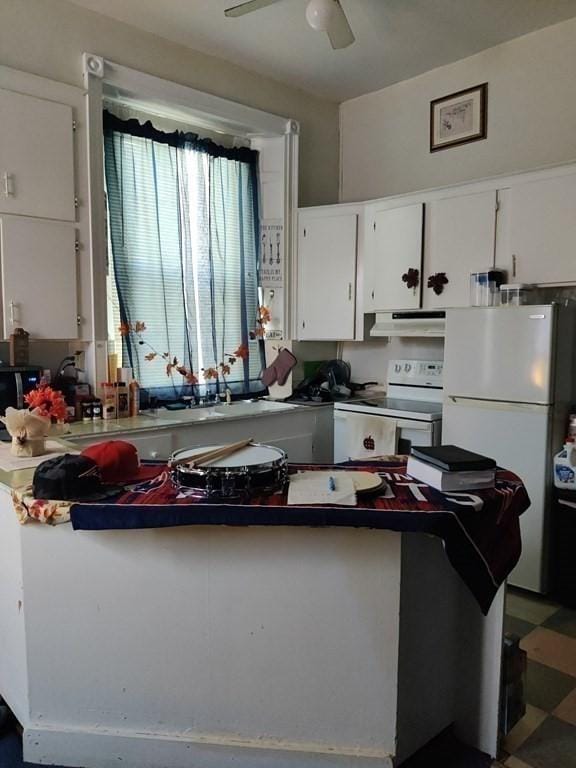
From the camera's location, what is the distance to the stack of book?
153cm

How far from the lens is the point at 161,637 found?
1587mm

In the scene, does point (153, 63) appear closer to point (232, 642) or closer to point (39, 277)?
point (39, 277)

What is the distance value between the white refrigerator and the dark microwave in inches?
87.1

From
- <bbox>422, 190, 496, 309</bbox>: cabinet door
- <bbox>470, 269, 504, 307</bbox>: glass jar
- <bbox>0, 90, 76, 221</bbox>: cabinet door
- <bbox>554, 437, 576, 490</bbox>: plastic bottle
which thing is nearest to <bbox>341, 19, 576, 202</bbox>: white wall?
<bbox>422, 190, 496, 309</bbox>: cabinet door

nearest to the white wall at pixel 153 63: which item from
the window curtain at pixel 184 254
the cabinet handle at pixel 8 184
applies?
the window curtain at pixel 184 254

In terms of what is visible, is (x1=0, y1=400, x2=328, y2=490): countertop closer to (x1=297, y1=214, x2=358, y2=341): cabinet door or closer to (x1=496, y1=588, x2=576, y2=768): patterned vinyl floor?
(x1=297, y1=214, x2=358, y2=341): cabinet door

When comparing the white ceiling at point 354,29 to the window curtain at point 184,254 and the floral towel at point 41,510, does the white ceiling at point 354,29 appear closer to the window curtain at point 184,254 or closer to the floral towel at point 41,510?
the window curtain at point 184,254

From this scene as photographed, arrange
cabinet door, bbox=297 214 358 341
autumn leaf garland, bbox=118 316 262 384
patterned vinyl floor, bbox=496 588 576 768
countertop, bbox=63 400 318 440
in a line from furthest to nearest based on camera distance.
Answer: cabinet door, bbox=297 214 358 341, autumn leaf garland, bbox=118 316 262 384, countertop, bbox=63 400 318 440, patterned vinyl floor, bbox=496 588 576 768

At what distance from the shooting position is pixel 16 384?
8.73ft

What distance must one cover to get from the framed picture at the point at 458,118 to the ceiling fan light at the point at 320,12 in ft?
4.58

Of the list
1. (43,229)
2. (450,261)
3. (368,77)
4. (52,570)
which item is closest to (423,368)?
(450,261)

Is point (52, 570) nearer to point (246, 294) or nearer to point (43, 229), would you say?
point (43, 229)

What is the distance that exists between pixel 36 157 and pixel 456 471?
2.50 metres

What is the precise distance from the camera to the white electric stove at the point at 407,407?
3.28 metres
